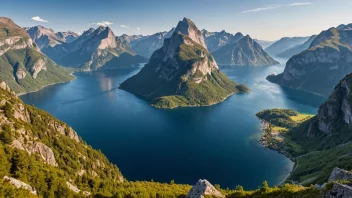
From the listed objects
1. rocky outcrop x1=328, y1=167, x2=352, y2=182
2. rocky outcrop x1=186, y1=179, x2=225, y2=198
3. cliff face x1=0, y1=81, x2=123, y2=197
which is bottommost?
cliff face x1=0, y1=81, x2=123, y2=197

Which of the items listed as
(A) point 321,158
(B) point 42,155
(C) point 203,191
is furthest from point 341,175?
(A) point 321,158

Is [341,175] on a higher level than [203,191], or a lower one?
higher

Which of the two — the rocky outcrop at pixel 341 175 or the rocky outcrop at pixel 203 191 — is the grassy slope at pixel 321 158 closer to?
the rocky outcrop at pixel 341 175

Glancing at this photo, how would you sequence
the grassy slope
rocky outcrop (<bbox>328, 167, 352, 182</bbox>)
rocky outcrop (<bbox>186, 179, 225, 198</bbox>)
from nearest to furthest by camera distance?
1. rocky outcrop (<bbox>186, 179, 225, 198</bbox>)
2. rocky outcrop (<bbox>328, 167, 352, 182</bbox>)
3. the grassy slope

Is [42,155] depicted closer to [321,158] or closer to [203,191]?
[203,191]

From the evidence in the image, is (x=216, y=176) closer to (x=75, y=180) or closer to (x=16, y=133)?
(x=75, y=180)

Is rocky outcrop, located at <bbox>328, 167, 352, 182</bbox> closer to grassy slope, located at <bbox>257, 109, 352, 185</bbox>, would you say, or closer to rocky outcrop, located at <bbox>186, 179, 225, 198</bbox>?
rocky outcrop, located at <bbox>186, 179, 225, 198</bbox>

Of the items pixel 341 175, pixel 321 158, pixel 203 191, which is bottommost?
pixel 321 158

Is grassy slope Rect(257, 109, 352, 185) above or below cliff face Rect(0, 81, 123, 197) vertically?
below

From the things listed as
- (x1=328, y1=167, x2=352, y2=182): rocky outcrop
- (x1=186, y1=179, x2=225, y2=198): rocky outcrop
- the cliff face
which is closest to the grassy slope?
(x1=328, y1=167, x2=352, y2=182): rocky outcrop
